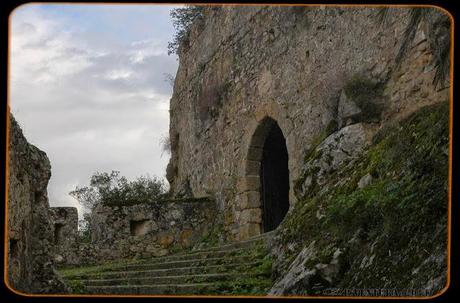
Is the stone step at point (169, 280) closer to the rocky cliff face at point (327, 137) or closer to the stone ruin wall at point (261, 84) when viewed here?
the rocky cliff face at point (327, 137)

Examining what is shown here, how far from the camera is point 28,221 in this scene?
691 centimetres

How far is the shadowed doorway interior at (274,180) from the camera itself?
46.1 feet

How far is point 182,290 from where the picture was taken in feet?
28.4

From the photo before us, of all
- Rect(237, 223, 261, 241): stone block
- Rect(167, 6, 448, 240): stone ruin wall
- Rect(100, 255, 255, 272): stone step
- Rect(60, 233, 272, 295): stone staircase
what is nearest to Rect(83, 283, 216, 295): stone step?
Rect(60, 233, 272, 295): stone staircase

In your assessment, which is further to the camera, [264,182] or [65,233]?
[65,233]

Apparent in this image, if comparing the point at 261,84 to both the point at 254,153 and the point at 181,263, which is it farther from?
the point at 181,263

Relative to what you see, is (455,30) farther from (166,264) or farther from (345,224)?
(166,264)

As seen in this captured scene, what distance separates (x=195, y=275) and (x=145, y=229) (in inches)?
215

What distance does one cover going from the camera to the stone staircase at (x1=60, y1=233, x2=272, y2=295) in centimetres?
850

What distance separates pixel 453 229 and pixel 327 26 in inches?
296

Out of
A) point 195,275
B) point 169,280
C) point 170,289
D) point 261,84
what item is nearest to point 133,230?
point 261,84

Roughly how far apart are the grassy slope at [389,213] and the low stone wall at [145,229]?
589 centimetres

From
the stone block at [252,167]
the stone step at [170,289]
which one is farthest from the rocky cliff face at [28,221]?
the stone block at [252,167]

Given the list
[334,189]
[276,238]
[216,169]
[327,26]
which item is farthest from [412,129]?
[216,169]
